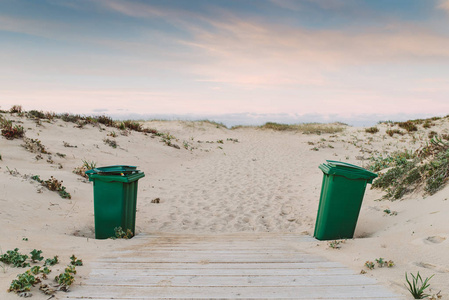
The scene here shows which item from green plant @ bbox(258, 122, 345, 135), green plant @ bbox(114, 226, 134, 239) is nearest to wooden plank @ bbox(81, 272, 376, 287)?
green plant @ bbox(114, 226, 134, 239)

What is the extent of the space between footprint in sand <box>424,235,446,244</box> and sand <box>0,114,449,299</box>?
12 mm

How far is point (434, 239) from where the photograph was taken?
441 centimetres

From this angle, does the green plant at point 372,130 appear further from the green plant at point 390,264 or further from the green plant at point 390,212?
the green plant at point 390,264

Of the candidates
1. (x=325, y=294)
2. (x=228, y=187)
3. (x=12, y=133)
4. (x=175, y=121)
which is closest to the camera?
(x=325, y=294)

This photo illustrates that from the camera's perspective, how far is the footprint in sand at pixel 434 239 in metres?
4.31

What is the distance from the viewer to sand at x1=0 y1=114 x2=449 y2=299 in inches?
163

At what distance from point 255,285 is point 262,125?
88.2 ft

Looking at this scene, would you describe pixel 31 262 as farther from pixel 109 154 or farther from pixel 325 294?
pixel 109 154

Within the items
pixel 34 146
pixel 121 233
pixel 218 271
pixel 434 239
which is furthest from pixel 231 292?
pixel 34 146

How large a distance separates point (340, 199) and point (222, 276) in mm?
2767

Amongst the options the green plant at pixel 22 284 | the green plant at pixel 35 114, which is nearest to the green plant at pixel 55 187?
the green plant at pixel 22 284

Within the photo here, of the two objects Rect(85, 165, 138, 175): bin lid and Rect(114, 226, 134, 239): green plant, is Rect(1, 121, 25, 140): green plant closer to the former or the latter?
Rect(85, 165, 138, 175): bin lid

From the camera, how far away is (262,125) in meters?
29.6

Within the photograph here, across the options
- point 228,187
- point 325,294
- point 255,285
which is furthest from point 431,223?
point 228,187
